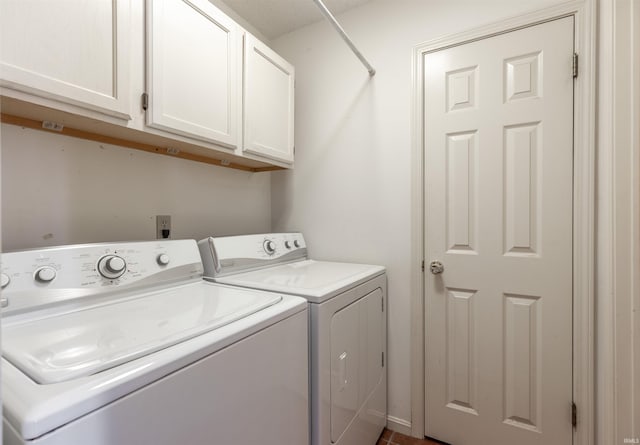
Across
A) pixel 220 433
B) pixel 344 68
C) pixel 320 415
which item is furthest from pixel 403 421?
pixel 344 68

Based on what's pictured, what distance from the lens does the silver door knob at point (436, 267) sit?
1.73 meters

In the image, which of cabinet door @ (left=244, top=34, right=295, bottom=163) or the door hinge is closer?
the door hinge

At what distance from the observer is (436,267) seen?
174 cm

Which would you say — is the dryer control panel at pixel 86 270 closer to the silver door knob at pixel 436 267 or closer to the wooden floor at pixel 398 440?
the silver door knob at pixel 436 267

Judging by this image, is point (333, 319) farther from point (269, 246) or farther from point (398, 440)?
point (398, 440)

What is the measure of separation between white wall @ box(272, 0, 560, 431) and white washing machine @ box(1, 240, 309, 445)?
3.02 ft

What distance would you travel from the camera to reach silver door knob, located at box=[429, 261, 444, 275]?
173 cm

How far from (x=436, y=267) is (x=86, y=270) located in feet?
5.30

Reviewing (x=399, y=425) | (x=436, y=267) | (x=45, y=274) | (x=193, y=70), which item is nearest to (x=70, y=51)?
(x=193, y=70)

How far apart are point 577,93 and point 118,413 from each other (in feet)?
6.66

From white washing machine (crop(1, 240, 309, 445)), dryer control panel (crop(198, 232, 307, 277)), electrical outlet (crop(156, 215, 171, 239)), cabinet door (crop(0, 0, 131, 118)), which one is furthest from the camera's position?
electrical outlet (crop(156, 215, 171, 239))

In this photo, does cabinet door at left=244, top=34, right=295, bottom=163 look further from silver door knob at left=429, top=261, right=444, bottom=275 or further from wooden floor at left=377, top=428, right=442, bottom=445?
wooden floor at left=377, top=428, right=442, bottom=445

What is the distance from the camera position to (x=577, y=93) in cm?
142

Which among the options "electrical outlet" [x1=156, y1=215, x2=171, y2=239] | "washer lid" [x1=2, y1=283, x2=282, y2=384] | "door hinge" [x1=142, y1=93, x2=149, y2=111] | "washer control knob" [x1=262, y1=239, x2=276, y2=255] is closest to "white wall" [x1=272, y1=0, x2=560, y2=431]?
"washer control knob" [x1=262, y1=239, x2=276, y2=255]
